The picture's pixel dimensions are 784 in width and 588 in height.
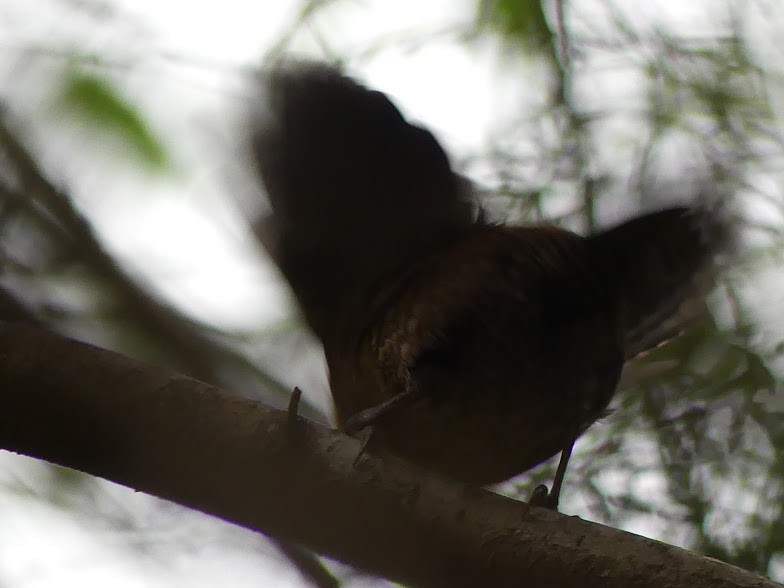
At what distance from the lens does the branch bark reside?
3.33ft

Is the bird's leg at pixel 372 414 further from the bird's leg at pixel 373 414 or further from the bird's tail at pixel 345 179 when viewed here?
the bird's tail at pixel 345 179

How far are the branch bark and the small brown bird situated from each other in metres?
0.18

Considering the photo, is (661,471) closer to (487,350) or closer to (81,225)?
(487,350)

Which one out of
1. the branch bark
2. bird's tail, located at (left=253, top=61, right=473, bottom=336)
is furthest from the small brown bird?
the branch bark

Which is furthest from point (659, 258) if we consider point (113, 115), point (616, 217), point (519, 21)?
point (113, 115)

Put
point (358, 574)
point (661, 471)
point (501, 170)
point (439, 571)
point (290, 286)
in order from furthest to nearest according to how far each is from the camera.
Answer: point (501, 170), point (661, 471), point (290, 286), point (358, 574), point (439, 571)

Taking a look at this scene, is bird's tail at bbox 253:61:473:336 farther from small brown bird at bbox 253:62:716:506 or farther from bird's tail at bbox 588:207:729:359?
bird's tail at bbox 588:207:729:359

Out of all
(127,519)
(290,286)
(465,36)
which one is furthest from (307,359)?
(465,36)

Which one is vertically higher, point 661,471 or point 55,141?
point 55,141

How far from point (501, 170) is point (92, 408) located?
1.05 m

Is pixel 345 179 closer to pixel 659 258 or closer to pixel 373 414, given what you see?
pixel 373 414

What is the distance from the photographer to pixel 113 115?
171cm

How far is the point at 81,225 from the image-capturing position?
1361mm

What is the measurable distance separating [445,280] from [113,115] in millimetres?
799
